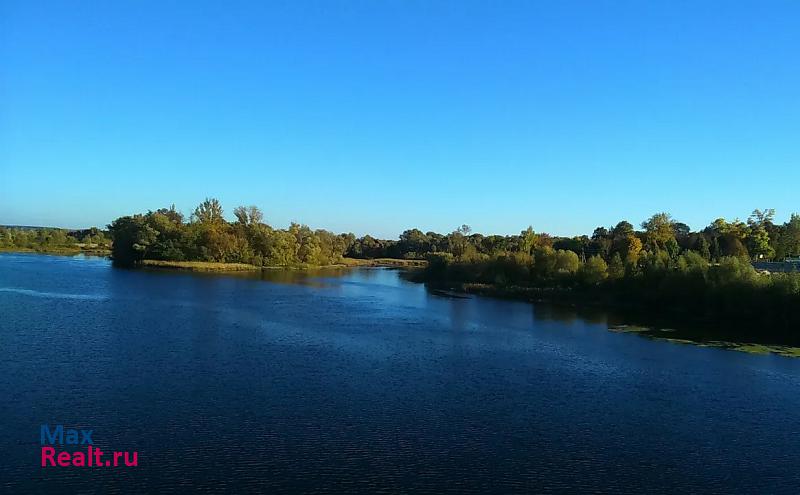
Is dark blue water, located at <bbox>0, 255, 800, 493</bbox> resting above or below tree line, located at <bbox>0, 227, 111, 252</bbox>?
below

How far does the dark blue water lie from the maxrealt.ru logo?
21 centimetres

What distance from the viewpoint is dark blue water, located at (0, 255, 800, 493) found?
11.6 m

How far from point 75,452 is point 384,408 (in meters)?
7.39

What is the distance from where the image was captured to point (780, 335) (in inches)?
1297

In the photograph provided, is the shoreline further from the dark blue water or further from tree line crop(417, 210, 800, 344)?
the dark blue water

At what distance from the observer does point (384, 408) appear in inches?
618

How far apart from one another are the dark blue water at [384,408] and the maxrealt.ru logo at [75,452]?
0.21 metres

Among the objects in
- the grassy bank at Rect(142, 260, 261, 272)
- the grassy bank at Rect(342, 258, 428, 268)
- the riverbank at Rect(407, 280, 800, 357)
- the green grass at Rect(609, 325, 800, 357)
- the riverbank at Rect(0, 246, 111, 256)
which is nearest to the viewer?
the green grass at Rect(609, 325, 800, 357)

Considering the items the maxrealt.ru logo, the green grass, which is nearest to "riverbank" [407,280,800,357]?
the green grass

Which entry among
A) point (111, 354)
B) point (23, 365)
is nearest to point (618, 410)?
point (111, 354)

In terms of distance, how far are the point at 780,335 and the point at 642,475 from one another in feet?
87.6

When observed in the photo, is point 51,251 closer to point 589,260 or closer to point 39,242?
point 39,242

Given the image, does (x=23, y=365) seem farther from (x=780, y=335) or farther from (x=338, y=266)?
(x=338, y=266)

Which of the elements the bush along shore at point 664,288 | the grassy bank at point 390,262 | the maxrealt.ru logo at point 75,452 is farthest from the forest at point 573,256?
the maxrealt.ru logo at point 75,452
